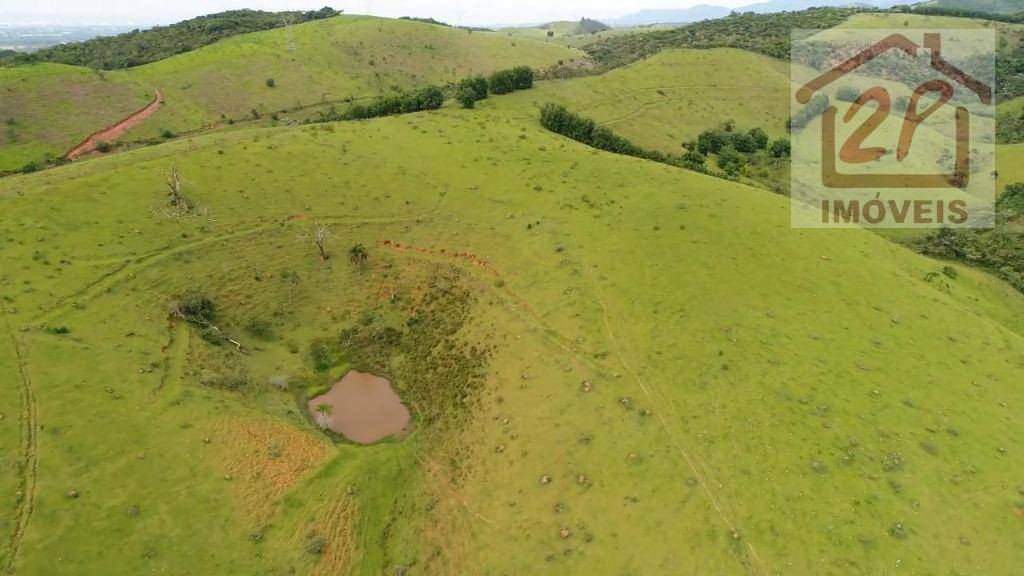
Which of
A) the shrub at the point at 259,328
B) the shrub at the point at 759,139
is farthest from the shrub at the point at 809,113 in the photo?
the shrub at the point at 259,328

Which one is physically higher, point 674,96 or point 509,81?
point 509,81

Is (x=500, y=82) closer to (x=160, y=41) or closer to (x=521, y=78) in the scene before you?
(x=521, y=78)

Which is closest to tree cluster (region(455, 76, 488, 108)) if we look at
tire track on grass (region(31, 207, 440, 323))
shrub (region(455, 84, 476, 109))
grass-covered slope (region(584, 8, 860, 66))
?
shrub (region(455, 84, 476, 109))

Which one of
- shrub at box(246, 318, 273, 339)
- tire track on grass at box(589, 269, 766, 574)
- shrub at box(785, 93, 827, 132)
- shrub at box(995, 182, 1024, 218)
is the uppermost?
shrub at box(785, 93, 827, 132)

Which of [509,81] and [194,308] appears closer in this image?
[194,308]

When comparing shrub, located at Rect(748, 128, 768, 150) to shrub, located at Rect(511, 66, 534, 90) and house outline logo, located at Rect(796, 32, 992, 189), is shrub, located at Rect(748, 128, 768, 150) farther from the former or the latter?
shrub, located at Rect(511, 66, 534, 90)

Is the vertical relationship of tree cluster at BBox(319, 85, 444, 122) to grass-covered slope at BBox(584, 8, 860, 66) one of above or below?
below

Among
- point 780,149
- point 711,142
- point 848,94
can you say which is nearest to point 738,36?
point 848,94

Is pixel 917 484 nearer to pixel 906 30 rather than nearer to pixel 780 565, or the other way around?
pixel 780 565
